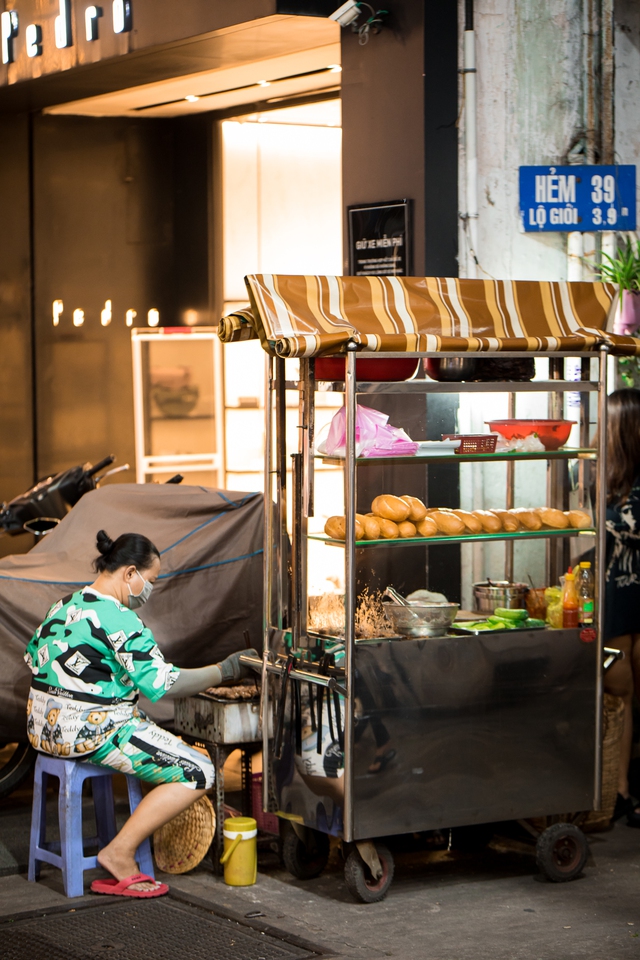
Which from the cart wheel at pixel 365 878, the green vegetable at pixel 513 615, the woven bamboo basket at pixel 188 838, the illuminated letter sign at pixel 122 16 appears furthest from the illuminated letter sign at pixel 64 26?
the cart wheel at pixel 365 878

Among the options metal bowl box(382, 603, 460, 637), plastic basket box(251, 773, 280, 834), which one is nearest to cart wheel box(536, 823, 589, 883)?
metal bowl box(382, 603, 460, 637)

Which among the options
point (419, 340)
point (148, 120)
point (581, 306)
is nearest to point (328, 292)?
point (419, 340)

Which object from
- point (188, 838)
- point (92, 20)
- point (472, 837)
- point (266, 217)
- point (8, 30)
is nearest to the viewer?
point (188, 838)

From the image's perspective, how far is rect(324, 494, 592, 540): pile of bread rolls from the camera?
4.95 meters

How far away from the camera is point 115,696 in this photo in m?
4.98

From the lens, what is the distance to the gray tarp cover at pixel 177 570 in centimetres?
582

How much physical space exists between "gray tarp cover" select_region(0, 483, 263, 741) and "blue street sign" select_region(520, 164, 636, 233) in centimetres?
203

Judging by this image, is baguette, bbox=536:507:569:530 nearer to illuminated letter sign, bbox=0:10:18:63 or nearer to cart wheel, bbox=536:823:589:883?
cart wheel, bbox=536:823:589:883

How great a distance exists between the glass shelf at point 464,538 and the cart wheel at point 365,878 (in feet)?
3.73

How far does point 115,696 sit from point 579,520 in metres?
1.98

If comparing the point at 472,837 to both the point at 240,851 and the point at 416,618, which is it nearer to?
the point at 240,851

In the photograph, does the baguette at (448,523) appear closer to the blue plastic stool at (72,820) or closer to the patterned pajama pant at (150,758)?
the patterned pajama pant at (150,758)

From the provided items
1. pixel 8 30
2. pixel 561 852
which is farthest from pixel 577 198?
pixel 8 30

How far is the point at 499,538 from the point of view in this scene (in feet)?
17.0
